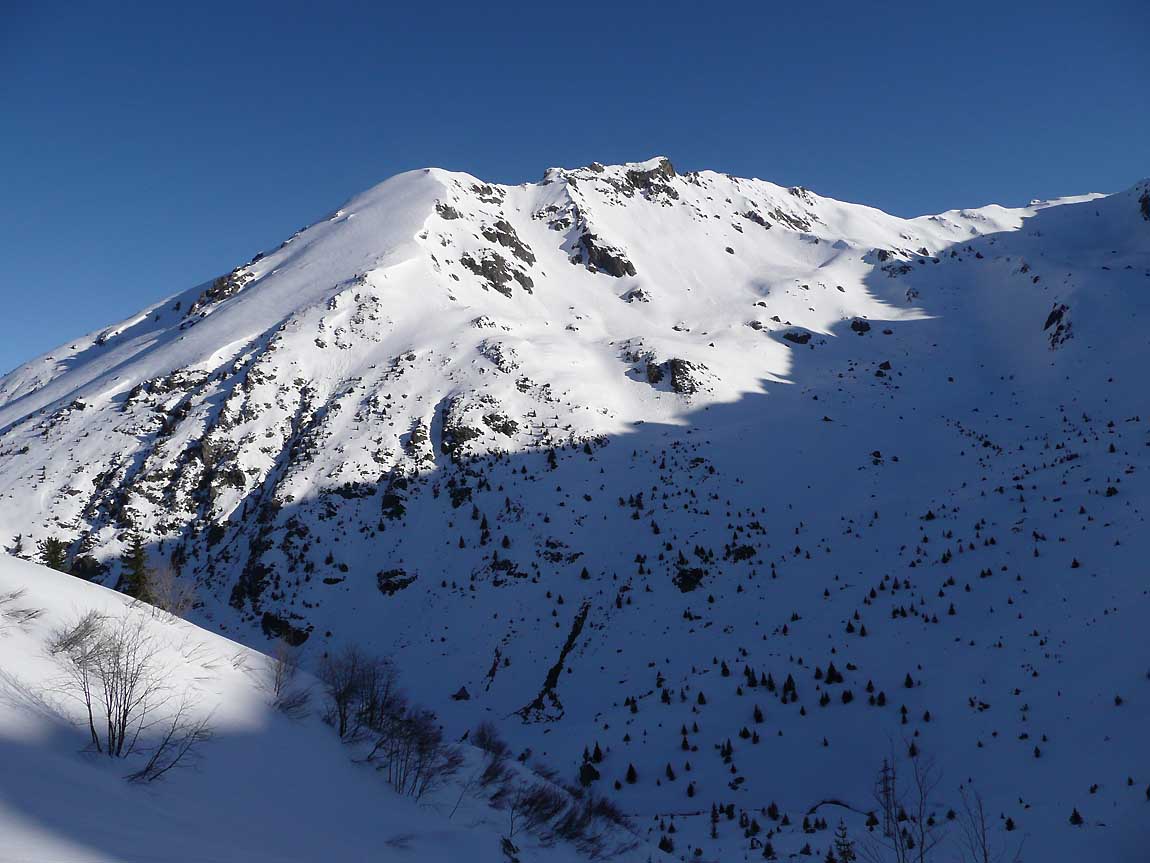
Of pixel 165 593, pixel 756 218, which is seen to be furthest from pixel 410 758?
pixel 756 218

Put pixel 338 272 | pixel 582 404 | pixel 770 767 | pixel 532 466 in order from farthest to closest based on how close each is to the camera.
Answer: pixel 338 272 < pixel 582 404 < pixel 532 466 < pixel 770 767

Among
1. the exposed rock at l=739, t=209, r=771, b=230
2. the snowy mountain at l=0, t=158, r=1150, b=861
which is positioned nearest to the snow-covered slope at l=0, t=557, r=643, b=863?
the snowy mountain at l=0, t=158, r=1150, b=861

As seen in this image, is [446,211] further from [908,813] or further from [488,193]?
[908,813]

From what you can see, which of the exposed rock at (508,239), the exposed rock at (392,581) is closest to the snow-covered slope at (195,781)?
the exposed rock at (392,581)

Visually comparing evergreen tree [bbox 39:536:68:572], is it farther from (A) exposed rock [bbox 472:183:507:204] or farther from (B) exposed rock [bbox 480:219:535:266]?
(A) exposed rock [bbox 472:183:507:204]

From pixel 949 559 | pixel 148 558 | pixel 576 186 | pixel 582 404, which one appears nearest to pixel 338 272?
pixel 582 404

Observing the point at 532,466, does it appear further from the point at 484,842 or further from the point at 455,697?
the point at 484,842

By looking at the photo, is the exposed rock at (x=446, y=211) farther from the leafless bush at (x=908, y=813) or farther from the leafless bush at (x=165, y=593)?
the leafless bush at (x=908, y=813)
